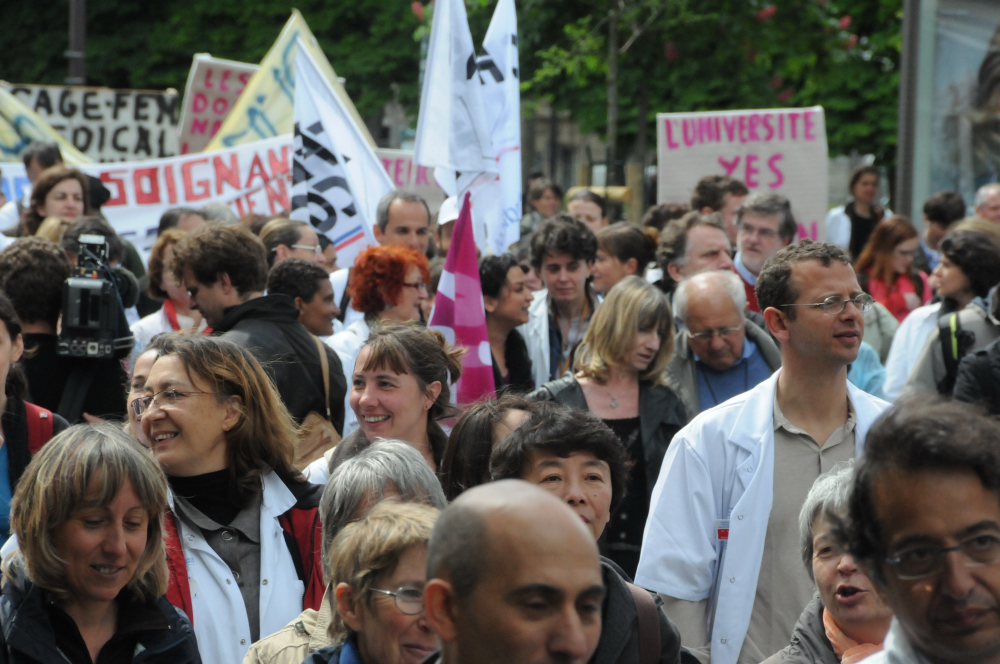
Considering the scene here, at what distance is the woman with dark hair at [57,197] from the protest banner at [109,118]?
5067mm

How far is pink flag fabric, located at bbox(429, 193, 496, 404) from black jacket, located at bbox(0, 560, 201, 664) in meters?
2.72

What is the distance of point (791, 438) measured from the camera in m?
4.00

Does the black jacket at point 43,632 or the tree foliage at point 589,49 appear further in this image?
the tree foliage at point 589,49

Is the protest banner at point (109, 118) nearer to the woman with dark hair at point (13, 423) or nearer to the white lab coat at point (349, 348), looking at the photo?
the white lab coat at point (349, 348)

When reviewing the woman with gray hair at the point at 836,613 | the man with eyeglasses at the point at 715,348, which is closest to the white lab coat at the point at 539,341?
the man with eyeglasses at the point at 715,348

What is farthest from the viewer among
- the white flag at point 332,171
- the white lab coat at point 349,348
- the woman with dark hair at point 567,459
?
the white flag at point 332,171

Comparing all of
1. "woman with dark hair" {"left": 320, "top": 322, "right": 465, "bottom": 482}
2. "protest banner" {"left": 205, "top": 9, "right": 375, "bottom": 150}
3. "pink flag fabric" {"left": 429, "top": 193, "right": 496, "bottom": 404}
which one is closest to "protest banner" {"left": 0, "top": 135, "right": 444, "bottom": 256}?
"protest banner" {"left": 205, "top": 9, "right": 375, "bottom": 150}

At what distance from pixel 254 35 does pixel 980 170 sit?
14.1m

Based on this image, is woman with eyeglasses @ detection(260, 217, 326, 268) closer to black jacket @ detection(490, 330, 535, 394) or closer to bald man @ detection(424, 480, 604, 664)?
black jacket @ detection(490, 330, 535, 394)

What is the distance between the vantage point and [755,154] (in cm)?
1072

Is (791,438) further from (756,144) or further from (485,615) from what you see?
(756,144)

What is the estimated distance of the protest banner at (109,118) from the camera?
511 inches

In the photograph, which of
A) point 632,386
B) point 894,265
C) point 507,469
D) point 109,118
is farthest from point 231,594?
point 109,118

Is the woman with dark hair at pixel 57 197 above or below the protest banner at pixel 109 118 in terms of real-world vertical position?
below
